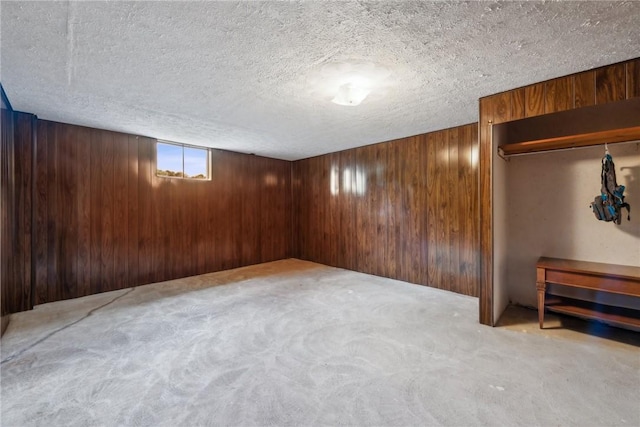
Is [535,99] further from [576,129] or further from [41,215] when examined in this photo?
[41,215]

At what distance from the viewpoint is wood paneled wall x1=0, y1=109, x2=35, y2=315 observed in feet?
9.67

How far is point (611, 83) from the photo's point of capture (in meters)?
2.13

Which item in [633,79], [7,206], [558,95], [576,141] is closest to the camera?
[633,79]

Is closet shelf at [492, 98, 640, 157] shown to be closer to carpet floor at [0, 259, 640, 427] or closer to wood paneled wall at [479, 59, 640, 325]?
wood paneled wall at [479, 59, 640, 325]

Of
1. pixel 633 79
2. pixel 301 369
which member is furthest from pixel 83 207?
pixel 633 79

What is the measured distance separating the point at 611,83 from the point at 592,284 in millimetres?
1660

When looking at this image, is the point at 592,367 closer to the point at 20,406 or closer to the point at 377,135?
the point at 377,135

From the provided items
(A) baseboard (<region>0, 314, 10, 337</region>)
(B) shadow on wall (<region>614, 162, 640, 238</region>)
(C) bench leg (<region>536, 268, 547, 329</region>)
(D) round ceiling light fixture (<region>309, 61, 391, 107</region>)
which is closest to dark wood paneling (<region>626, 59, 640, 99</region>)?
(B) shadow on wall (<region>614, 162, 640, 238</region>)

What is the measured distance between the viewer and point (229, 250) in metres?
5.30

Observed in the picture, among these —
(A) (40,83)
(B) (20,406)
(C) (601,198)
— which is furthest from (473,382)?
(A) (40,83)

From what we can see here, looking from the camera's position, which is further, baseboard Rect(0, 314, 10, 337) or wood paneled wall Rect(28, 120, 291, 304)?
wood paneled wall Rect(28, 120, 291, 304)

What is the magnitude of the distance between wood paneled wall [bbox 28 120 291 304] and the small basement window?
5.0 inches

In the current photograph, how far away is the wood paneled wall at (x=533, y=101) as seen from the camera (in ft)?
6.89

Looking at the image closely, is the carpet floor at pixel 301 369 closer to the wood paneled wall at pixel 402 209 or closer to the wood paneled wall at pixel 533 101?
the wood paneled wall at pixel 533 101
